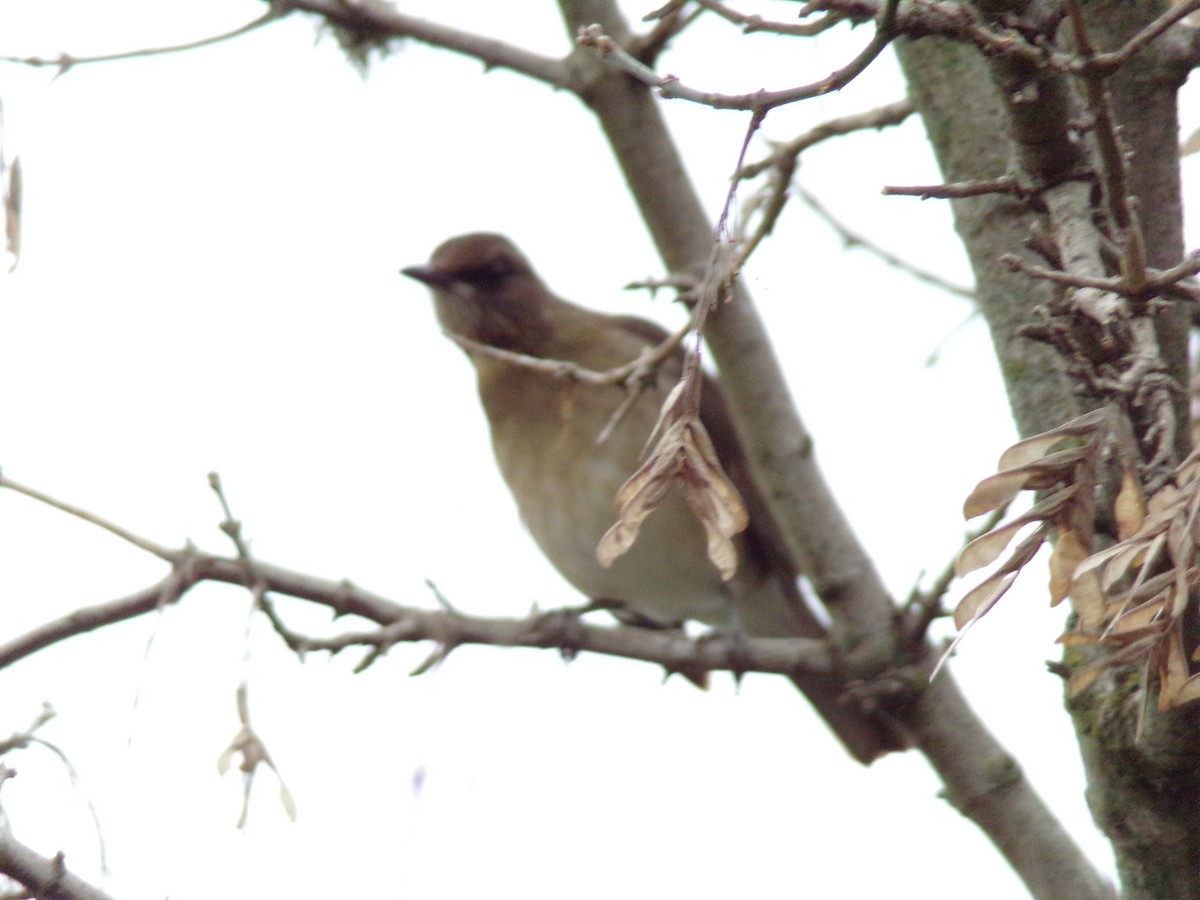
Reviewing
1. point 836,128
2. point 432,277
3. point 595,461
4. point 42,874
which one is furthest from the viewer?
point 432,277

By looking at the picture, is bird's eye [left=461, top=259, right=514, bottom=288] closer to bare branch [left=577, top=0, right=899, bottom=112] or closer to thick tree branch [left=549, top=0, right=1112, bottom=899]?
thick tree branch [left=549, top=0, right=1112, bottom=899]

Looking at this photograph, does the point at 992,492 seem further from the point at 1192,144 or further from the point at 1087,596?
the point at 1192,144

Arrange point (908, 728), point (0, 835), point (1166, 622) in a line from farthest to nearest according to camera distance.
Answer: point (908, 728)
point (0, 835)
point (1166, 622)

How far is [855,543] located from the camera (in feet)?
13.3

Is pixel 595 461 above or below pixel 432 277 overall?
below

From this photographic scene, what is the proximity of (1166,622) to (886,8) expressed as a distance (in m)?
0.69

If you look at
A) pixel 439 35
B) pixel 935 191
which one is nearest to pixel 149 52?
pixel 439 35

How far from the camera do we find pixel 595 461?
5.69m

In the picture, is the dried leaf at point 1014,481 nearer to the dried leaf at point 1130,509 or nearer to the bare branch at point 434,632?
the dried leaf at point 1130,509

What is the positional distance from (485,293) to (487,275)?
107 millimetres

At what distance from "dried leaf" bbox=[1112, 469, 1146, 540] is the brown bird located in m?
3.86

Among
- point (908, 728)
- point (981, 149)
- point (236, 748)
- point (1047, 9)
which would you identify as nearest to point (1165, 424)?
point (1047, 9)

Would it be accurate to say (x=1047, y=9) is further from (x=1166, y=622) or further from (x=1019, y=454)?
(x=1166, y=622)

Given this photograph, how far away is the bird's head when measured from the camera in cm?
650
